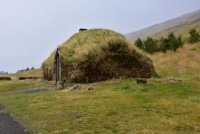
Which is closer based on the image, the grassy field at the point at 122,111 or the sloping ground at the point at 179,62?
the grassy field at the point at 122,111

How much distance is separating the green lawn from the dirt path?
1.19ft

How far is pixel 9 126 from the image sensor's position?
1688 cm

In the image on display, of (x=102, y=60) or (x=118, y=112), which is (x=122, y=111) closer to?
(x=118, y=112)

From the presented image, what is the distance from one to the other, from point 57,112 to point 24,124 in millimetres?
3343

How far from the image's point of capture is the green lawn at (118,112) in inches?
601

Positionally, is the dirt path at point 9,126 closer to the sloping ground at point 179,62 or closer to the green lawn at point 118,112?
the green lawn at point 118,112

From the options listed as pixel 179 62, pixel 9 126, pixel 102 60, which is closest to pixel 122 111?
pixel 9 126

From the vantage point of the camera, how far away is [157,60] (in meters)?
55.6

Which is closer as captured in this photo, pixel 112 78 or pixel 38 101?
pixel 38 101

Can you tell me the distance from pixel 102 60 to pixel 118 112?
21186 millimetres

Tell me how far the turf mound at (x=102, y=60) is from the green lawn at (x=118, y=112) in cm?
1037

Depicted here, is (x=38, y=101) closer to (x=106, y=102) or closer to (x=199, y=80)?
(x=106, y=102)

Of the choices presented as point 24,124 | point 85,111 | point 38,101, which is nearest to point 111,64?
point 38,101

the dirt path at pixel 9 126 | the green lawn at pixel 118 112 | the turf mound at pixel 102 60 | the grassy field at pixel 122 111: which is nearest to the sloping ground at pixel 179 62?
the turf mound at pixel 102 60
